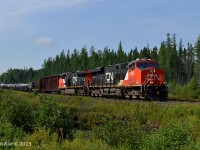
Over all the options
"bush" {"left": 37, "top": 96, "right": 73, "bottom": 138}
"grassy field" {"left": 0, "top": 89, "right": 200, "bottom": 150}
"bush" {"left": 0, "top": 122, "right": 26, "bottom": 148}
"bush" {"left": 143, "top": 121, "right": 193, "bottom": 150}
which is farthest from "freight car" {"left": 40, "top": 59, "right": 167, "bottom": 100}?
"bush" {"left": 143, "top": 121, "right": 193, "bottom": 150}

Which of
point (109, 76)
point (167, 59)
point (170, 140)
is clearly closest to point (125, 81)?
point (109, 76)

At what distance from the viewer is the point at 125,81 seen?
3544 cm

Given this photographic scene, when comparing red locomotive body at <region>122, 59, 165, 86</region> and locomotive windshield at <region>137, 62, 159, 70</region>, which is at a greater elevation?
locomotive windshield at <region>137, 62, 159, 70</region>

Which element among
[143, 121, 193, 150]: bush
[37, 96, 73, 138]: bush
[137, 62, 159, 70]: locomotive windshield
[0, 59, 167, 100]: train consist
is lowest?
[143, 121, 193, 150]: bush

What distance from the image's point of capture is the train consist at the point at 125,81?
32250 millimetres

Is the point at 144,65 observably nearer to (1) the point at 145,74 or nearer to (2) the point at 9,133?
(1) the point at 145,74

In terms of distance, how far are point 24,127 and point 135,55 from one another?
9937 cm

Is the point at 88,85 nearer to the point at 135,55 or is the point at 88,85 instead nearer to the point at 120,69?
the point at 120,69

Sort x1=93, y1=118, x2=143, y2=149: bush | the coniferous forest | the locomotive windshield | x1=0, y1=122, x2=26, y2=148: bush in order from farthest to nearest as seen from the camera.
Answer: the coniferous forest → the locomotive windshield → x1=0, y1=122, x2=26, y2=148: bush → x1=93, y1=118, x2=143, y2=149: bush

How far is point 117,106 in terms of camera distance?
30.4 meters

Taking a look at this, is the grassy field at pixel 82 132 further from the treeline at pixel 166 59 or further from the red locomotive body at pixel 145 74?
the treeline at pixel 166 59

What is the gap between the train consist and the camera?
32.2 m

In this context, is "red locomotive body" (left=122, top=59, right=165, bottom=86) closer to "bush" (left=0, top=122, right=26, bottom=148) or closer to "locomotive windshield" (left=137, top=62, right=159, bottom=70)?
"locomotive windshield" (left=137, top=62, right=159, bottom=70)

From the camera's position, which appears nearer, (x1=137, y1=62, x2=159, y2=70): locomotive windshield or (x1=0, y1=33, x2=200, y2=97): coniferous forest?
(x1=137, y1=62, x2=159, y2=70): locomotive windshield
